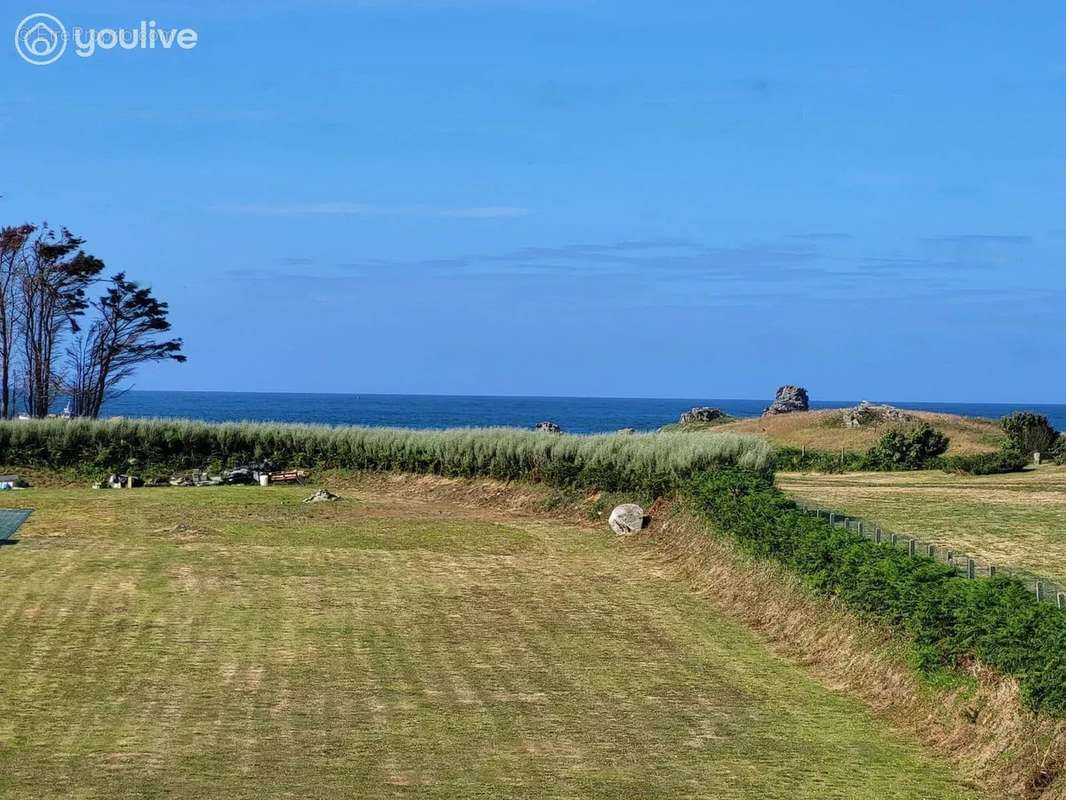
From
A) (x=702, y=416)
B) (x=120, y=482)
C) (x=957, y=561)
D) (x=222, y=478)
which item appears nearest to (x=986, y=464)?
(x=222, y=478)

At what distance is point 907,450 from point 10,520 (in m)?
25.8

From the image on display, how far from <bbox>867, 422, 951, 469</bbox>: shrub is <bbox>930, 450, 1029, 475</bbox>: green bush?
5.49 ft

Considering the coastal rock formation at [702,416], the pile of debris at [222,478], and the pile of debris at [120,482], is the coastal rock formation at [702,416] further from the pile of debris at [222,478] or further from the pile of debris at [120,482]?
the pile of debris at [120,482]

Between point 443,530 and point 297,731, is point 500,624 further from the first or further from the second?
point 443,530

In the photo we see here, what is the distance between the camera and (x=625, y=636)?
591 inches

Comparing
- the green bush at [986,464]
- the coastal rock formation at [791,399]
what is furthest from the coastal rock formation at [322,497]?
the coastal rock formation at [791,399]

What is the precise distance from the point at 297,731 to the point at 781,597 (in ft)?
23.2

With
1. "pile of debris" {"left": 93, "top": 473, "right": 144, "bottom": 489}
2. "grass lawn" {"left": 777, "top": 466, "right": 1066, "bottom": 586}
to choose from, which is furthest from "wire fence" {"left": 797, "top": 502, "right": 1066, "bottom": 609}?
"pile of debris" {"left": 93, "top": 473, "right": 144, "bottom": 489}

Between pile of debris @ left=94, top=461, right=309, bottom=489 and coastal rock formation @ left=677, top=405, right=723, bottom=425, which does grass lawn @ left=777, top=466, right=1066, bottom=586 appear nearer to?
pile of debris @ left=94, top=461, right=309, bottom=489

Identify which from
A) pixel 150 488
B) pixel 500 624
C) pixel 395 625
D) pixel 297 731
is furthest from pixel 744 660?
pixel 150 488

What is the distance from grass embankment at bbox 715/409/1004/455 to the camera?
154 feet

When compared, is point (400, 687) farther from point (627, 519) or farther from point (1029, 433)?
point (1029, 433)

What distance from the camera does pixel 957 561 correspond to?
15.8 metres

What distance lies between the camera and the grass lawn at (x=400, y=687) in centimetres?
934
